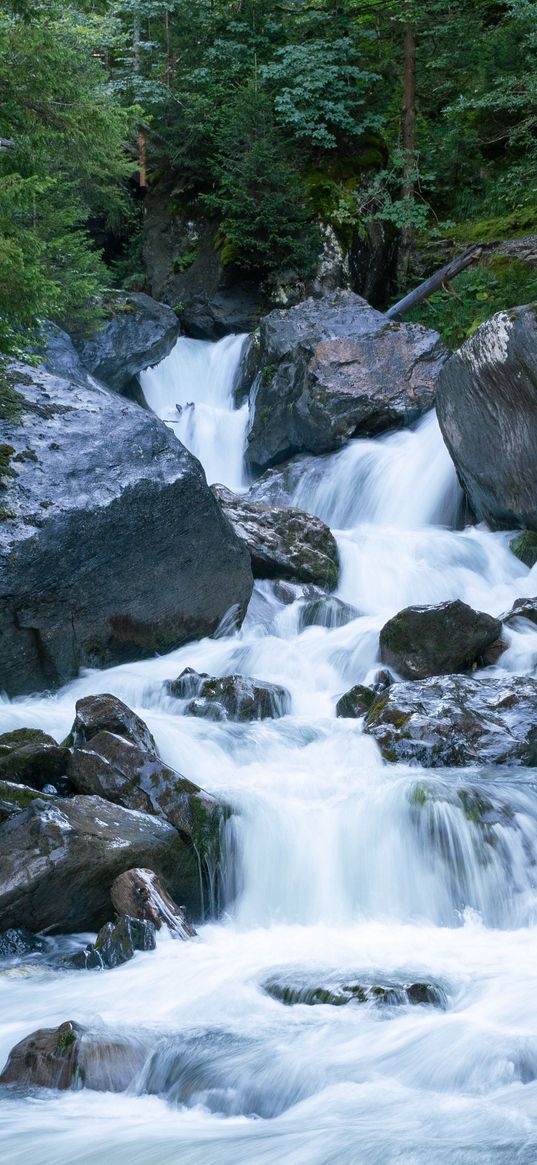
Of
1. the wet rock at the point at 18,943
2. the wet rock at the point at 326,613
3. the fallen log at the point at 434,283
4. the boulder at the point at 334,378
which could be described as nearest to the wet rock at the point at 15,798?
the wet rock at the point at 18,943

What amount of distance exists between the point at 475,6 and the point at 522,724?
15.2 meters

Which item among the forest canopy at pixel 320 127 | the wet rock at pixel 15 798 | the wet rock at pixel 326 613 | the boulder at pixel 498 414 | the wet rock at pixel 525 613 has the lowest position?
the wet rock at pixel 15 798

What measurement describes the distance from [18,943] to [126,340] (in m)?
10.7

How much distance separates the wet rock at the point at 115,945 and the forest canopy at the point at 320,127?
10.8 meters

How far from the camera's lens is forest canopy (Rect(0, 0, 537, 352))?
52.2 ft

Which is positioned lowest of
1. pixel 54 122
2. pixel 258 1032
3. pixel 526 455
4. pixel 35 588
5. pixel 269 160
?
pixel 258 1032

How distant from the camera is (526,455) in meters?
10.2

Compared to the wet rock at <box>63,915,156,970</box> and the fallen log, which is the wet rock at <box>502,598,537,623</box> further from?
the fallen log

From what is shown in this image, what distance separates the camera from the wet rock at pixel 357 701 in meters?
7.89

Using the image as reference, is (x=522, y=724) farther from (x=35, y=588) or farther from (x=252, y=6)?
(x=252, y=6)

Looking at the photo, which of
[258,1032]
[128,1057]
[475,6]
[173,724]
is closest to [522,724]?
[173,724]

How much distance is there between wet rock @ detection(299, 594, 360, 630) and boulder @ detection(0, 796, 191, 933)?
4641mm

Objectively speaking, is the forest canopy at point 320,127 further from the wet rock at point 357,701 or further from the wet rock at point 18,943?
the wet rock at point 18,943

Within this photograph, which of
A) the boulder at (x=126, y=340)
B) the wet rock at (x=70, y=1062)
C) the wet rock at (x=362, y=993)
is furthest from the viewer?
the boulder at (x=126, y=340)
